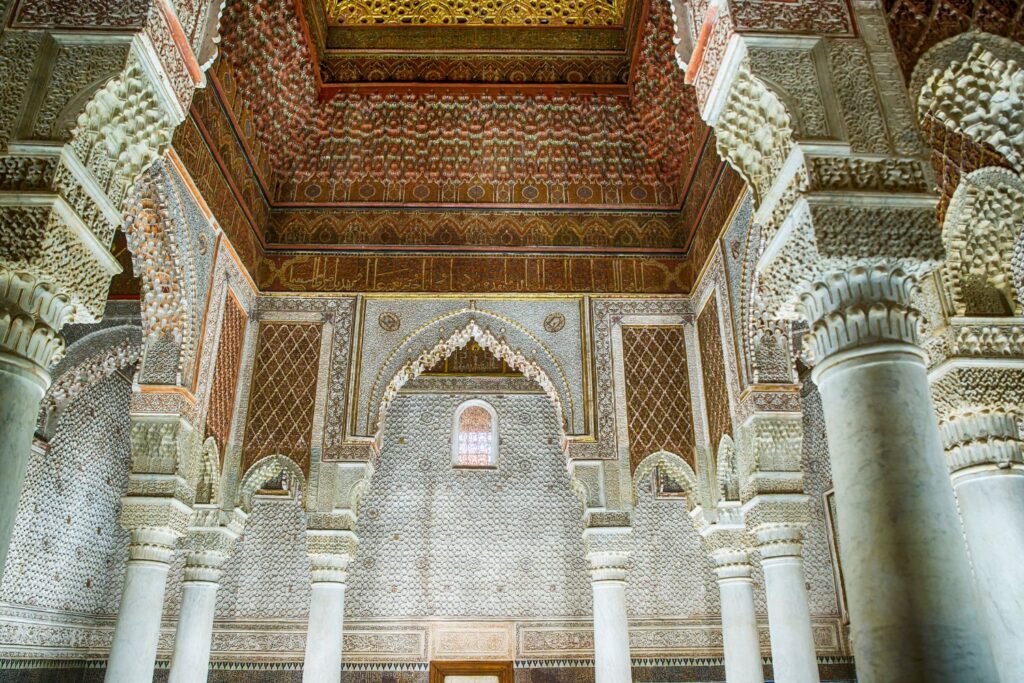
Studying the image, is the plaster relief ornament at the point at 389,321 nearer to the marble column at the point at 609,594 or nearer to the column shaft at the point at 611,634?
the marble column at the point at 609,594

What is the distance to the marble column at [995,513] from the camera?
4.37m

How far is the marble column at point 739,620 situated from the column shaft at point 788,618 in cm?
95

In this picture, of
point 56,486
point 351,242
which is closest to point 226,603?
point 56,486

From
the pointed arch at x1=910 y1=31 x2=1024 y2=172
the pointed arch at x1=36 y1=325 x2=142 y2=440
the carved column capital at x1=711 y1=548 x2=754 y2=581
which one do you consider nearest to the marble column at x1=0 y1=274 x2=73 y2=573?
the pointed arch at x1=910 y1=31 x2=1024 y2=172

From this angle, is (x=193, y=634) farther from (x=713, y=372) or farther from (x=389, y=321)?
(x=713, y=372)

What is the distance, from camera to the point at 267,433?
8164 mm

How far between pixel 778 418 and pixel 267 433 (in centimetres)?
485

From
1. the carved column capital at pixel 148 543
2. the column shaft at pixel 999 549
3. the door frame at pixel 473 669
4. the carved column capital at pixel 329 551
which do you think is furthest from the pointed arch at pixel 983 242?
A: the door frame at pixel 473 669

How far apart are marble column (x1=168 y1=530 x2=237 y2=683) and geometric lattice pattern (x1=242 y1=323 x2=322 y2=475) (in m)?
0.99

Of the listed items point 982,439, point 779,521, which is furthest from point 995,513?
point 779,521

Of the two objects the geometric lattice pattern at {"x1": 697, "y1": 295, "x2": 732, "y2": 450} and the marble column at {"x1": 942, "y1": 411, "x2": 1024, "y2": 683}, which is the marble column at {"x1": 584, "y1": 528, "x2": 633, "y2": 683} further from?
the marble column at {"x1": 942, "y1": 411, "x2": 1024, "y2": 683}

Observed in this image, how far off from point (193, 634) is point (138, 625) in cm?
144

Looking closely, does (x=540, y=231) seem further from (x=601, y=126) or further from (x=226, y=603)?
(x=226, y=603)

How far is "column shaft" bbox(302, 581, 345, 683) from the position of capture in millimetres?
7555
